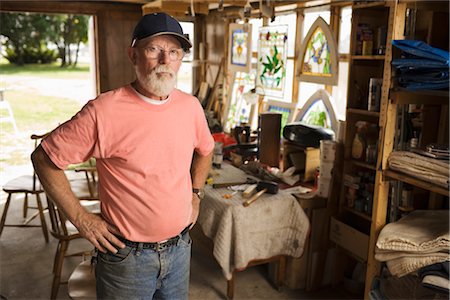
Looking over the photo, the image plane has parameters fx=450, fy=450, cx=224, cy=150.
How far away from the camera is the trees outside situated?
35.0ft

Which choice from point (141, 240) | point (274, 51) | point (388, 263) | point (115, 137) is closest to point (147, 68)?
point (115, 137)

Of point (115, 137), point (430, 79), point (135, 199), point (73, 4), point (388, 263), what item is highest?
point (73, 4)

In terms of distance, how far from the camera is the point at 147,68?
5.10 ft

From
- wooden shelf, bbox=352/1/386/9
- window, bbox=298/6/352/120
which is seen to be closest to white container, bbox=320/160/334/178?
window, bbox=298/6/352/120

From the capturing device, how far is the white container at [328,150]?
2867mm

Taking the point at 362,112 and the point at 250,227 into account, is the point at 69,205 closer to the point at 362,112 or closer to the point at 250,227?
the point at 250,227

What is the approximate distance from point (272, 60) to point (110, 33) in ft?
7.66

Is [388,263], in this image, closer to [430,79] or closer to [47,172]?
[430,79]

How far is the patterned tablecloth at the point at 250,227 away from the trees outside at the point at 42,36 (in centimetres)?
910

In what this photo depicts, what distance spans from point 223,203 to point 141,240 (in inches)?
43.3

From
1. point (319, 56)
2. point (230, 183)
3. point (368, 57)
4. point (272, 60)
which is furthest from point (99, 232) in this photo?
point (272, 60)

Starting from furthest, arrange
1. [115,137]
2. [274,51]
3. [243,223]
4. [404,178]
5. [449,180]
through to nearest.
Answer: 1. [274,51]
2. [243,223]
3. [404,178]
4. [449,180]
5. [115,137]

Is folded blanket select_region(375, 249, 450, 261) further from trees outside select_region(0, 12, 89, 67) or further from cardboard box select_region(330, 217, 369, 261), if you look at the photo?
trees outside select_region(0, 12, 89, 67)

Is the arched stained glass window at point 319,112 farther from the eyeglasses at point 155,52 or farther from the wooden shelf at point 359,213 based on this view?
the eyeglasses at point 155,52
